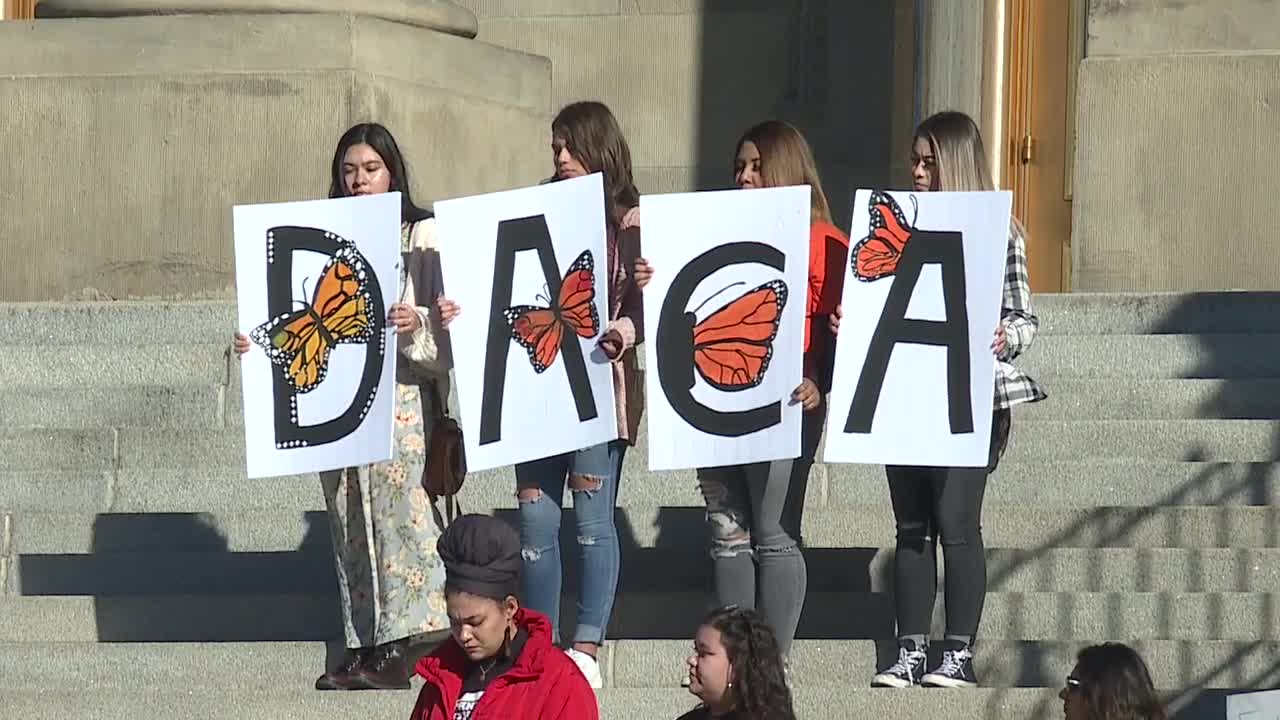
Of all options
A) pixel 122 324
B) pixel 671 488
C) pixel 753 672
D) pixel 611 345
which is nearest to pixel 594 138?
pixel 611 345

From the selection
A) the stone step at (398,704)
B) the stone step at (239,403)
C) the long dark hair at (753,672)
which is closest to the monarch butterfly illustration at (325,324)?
the stone step at (398,704)

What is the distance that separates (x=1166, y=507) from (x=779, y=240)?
6.64ft

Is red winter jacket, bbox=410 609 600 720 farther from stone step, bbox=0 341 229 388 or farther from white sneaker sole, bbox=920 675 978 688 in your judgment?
stone step, bbox=0 341 229 388

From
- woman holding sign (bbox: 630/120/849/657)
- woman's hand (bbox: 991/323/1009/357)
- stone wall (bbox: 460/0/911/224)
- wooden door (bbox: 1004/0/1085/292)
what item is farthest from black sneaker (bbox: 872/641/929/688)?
stone wall (bbox: 460/0/911/224)

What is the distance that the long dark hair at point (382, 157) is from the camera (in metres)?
8.38

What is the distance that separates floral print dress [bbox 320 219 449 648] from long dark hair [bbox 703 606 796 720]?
2065 millimetres

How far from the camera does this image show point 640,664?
8508 millimetres

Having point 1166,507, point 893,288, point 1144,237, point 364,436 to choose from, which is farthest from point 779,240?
point 1144,237

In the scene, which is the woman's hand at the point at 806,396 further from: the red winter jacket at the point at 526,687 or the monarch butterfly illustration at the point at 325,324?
the red winter jacket at the point at 526,687

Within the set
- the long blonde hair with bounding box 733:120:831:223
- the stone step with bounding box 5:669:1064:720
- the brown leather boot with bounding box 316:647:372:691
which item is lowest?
the stone step with bounding box 5:669:1064:720

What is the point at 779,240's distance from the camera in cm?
809

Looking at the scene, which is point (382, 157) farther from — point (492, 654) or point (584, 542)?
point (492, 654)

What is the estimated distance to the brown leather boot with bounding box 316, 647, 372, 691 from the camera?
838 cm

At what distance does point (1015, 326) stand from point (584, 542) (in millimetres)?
1422
